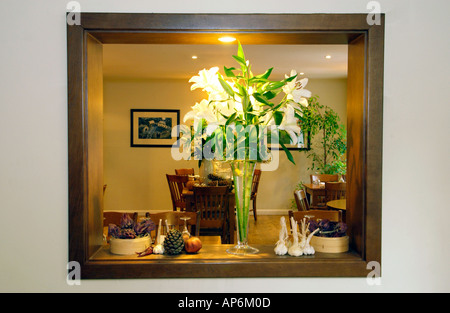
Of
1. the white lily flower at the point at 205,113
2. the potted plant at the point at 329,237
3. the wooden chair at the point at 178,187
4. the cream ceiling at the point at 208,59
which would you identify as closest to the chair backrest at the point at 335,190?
the cream ceiling at the point at 208,59

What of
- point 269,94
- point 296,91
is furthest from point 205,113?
Answer: point 296,91

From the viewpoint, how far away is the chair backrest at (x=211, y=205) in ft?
13.4

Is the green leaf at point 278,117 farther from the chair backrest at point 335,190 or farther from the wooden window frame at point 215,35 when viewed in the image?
the chair backrest at point 335,190

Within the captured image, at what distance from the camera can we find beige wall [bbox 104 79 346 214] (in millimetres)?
7656

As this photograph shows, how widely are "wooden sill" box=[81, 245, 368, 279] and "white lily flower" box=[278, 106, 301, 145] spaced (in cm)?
51

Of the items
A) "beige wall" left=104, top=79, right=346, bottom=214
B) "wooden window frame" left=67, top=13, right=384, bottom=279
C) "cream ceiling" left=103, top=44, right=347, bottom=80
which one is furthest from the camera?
"beige wall" left=104, top=79, right=346, bottom=214

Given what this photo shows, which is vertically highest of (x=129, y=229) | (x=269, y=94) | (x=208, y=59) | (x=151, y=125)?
(x=208, y=59)

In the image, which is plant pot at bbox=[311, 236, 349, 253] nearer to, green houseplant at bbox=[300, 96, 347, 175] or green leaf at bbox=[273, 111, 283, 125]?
green leaf at bbox=[273, 111, 283, 125]

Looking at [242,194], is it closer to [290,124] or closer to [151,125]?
[290,124]

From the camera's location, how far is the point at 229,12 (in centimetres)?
168

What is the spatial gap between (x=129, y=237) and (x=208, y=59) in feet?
14.3

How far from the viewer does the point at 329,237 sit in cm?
182

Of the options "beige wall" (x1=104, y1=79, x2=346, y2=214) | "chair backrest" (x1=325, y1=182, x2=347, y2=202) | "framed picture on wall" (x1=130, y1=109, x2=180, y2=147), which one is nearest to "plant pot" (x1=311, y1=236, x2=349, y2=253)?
"chair backrest" (x1=325, y1=182, x2=347, y2=202)
